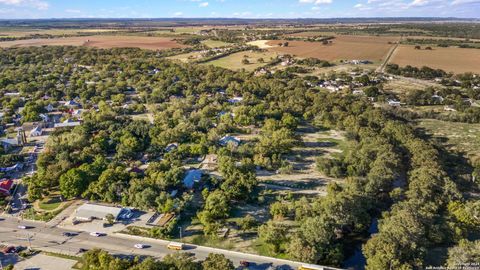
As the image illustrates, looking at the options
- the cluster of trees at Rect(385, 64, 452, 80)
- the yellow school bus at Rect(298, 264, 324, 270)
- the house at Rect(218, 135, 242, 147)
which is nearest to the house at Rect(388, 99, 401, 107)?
the cluster of trees at Rect(385, 64, 452, 80)

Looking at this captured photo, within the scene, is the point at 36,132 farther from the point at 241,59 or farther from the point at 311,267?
the point at 241,59

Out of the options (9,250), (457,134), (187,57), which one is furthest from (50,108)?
(457,134)

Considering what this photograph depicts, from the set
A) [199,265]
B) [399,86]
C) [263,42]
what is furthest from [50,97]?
[263,42]

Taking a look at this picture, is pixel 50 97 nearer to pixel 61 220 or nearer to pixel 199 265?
pixel 61 220

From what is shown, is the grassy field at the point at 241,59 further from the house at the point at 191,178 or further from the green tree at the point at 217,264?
the green tree at the point at 217,264

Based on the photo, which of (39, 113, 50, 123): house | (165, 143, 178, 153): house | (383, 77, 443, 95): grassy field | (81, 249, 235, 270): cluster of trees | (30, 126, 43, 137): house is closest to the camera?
(81, 249, 235, 270): cluster of trees

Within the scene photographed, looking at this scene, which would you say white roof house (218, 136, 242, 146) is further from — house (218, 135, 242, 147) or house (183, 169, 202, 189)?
house (183, 169, 202, 189)
